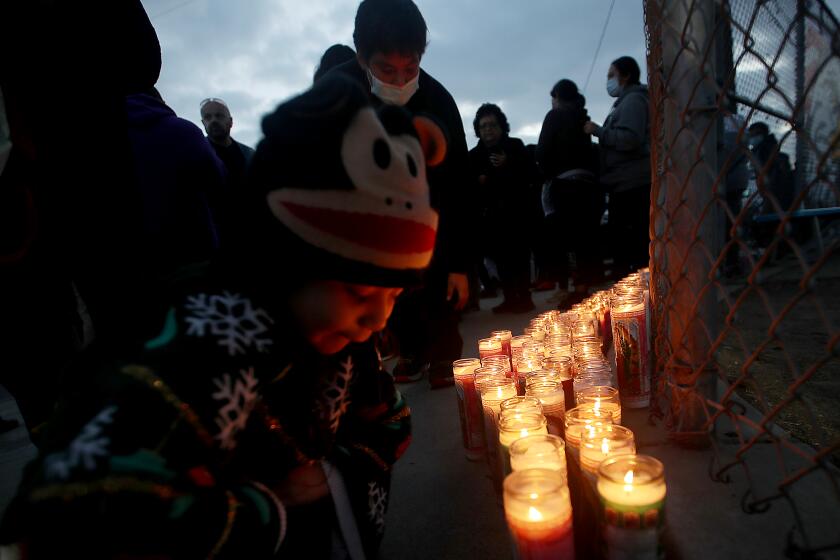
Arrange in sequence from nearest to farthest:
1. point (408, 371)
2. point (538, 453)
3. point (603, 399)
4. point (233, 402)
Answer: point (233, 402), point (538, 453), point (603, 399), point (408, 371)

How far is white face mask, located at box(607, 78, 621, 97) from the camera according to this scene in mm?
3953

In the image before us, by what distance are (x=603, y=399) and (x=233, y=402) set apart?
3.47 feet

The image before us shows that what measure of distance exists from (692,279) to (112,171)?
1727 millimetres

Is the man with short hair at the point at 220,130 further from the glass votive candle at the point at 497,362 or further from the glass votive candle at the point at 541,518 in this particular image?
the glass votive candle at the point at 541,518

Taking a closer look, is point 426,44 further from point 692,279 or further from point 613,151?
point 613,151

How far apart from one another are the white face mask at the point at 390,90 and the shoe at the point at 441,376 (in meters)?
1.42

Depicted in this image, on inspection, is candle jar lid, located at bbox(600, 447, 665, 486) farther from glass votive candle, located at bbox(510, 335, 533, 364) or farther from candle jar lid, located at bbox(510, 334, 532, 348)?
candle jar lid, located at bbox(510, 334, 532, 348)

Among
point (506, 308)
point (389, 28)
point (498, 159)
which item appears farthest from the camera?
point (506, 308)

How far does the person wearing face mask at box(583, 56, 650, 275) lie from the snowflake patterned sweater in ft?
11.3

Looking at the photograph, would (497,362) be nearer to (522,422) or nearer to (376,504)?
(522,422)

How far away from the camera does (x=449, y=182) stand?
2404mm

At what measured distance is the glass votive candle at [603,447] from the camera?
1011 millimetres

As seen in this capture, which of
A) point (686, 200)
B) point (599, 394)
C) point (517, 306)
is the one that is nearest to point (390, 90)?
point (686, 200)

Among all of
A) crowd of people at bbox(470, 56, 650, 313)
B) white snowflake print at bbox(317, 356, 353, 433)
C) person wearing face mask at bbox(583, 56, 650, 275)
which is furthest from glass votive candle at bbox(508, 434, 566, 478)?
crowd of people at bbox(470, 56, 650, 313)
